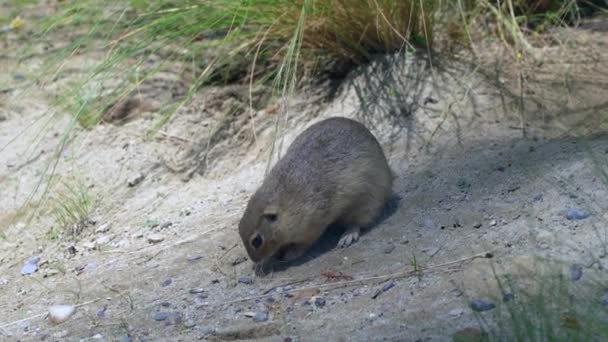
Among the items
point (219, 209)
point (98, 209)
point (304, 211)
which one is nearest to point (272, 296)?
point (304, 211)

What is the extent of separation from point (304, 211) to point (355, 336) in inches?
43.9

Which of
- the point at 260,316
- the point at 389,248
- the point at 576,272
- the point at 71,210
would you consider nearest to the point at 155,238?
the point at 71,210

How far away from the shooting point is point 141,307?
3.79 metres

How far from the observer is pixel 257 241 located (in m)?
3.96

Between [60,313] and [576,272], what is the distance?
7.59 ft

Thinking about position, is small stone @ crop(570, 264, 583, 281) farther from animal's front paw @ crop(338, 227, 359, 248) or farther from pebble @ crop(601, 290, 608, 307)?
animal's front paw @ crop(338, 227, 359, 248)

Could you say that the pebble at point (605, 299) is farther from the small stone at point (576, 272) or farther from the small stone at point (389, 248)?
the small stone at point (389, 248)

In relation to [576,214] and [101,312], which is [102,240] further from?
[576,214]

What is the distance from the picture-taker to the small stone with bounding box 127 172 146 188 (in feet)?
17.4

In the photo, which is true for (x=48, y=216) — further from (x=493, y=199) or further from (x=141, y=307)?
(x=493, y=199)

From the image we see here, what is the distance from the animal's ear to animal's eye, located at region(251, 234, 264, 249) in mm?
105

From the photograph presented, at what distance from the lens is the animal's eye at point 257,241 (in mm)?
Result: 3949

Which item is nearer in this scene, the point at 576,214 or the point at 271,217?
the point at 576,214

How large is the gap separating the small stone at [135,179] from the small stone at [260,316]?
2.06m
